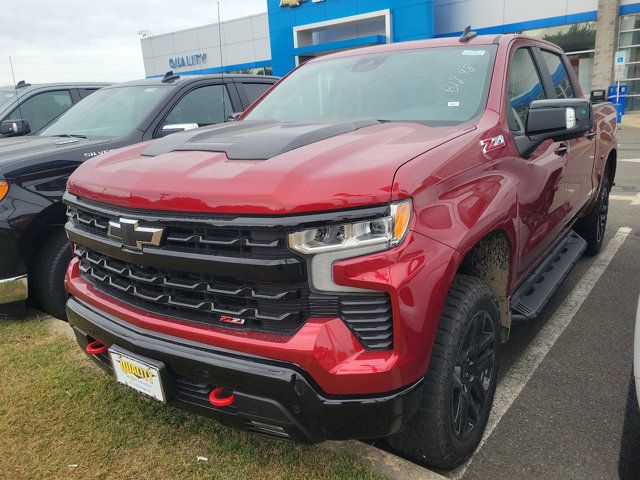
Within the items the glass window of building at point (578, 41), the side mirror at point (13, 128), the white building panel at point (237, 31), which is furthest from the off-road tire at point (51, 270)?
the white building panel at point (237, 31)

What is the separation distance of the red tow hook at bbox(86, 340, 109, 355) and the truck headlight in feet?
3.90

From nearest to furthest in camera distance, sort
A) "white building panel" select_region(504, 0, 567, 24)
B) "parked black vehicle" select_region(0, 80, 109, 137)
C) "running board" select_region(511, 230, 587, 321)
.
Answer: "running board" select_region(511, 230, 587, 321) < "parked black vehicle" select_region(0, 80, 109, 137) < "white building panel" select_region(504, 0, 567, 24)

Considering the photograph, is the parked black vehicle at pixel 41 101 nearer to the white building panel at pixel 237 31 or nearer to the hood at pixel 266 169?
the hood at pixel 266 169

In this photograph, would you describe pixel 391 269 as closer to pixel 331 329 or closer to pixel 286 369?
pixel 331 329

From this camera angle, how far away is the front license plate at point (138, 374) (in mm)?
2062

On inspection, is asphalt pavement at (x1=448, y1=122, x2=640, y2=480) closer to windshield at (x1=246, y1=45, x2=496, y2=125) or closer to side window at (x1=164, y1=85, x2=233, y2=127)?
windshield at (x1=246, y1=45, x2=496, y2=125)

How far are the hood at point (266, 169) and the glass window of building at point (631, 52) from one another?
70.0 feet

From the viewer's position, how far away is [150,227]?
6.61 ft

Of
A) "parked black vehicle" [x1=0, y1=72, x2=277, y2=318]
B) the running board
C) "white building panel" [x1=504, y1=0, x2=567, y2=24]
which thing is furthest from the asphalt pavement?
"white building panel" [x1=504, y1=0, x2=567, y2=24]

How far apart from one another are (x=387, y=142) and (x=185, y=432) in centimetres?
168

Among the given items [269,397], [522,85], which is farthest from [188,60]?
[269,397]

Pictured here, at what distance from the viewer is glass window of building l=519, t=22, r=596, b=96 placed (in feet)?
65.6

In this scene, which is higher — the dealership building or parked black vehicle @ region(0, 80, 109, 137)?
the dealership building

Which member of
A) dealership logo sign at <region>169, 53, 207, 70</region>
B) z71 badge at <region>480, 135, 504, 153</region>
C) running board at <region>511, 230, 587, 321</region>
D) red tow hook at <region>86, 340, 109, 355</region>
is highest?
dealership logo sign at <region>169, 53, 207, 70</region>
